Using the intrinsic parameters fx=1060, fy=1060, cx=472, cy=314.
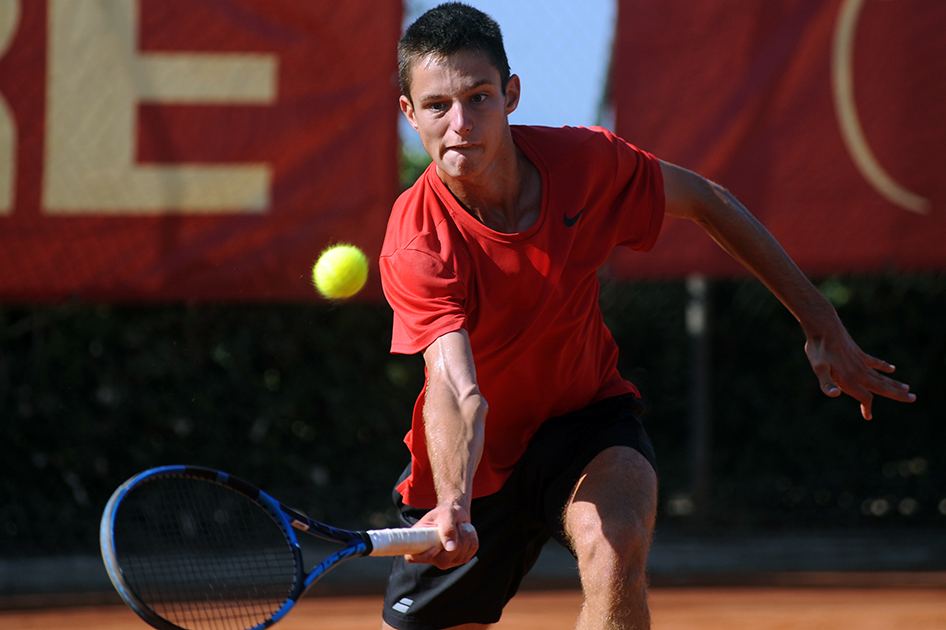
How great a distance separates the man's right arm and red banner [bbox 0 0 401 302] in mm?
2339

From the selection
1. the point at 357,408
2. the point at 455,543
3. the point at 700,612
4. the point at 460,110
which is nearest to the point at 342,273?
the point at 357,408

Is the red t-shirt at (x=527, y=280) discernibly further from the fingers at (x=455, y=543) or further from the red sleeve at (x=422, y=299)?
the fingers at (x=455, y=543)

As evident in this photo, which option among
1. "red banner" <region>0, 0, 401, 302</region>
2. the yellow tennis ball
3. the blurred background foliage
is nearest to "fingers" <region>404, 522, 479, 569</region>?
the yellow tennis ball

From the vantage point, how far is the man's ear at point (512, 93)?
237 cm

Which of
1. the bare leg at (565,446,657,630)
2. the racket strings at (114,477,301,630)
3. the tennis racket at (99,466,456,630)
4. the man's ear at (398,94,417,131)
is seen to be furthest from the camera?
the racket strings at (114,477,301,630)

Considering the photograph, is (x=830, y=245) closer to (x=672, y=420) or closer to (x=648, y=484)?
(x=672, y=420)

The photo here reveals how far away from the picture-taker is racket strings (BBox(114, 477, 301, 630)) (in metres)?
2.55

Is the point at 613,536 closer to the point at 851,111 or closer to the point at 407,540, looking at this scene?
the point at 407,540

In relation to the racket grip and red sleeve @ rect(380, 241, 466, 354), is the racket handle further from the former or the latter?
red sleeve @ rect(380, 241, 466, 354)

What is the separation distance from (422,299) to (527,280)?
0.93 ft

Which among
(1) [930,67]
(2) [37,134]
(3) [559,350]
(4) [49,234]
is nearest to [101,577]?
(4) [49,234]

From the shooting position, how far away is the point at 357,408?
17.3ft

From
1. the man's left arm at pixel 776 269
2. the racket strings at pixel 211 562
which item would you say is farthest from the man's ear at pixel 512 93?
the racket strings at pixel 211 562

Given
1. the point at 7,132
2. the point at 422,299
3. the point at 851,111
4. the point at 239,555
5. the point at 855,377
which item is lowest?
the point at 239,555
